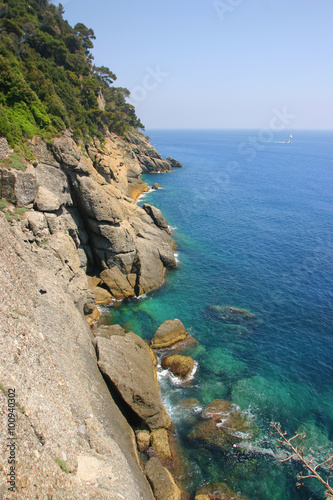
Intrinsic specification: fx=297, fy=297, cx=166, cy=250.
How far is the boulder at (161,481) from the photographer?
58.2ft

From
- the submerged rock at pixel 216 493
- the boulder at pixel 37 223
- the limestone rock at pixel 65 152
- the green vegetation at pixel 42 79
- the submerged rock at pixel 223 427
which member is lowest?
the submerged rock at pixel 216 493

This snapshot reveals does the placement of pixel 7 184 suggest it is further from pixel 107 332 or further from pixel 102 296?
pixel 102 296

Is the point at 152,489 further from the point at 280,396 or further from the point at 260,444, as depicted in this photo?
the point at 280,396

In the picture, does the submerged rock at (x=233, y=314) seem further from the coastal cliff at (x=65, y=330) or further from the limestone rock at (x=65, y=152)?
the limestone rock at (x=65, y=152)

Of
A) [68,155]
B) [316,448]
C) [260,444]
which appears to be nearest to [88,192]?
[68,155]

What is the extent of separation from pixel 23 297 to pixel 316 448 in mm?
23262

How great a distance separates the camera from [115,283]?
38.5 m

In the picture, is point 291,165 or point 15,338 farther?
point 291,165

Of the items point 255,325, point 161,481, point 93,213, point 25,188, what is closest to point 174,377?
point 161,481

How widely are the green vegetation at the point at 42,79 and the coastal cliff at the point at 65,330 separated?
3.33 m

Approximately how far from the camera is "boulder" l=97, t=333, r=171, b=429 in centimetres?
2162

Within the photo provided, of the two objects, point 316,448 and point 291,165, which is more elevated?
point 291,165

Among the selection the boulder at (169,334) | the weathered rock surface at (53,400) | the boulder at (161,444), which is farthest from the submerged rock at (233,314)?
the weathered rock surface at (53,400)

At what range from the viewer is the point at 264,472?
795 inches
